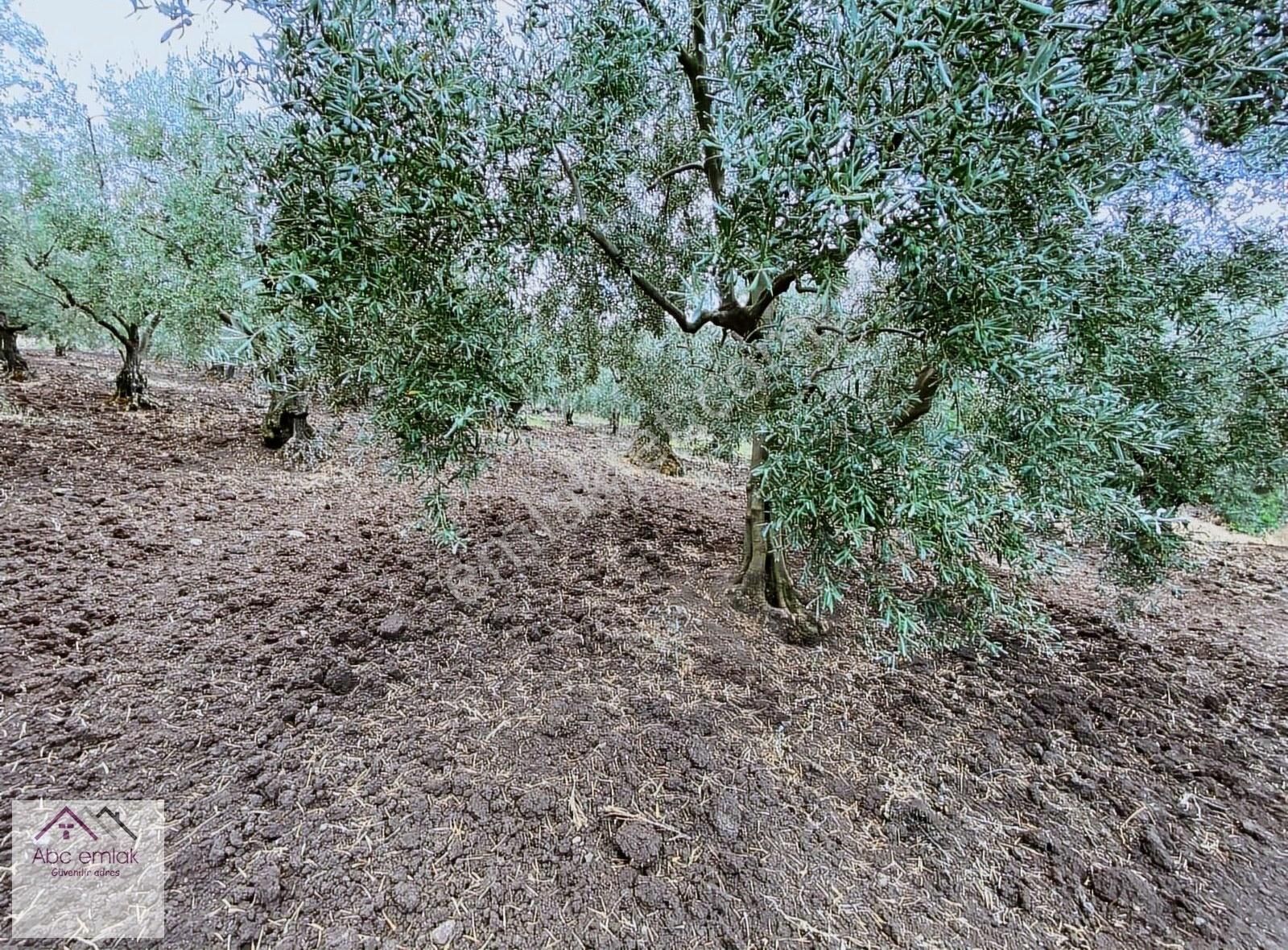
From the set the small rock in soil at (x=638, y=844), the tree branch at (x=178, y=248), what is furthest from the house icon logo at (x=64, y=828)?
the tree branch at (x=178, y=248)

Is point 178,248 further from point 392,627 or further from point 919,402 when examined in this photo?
point 919,402

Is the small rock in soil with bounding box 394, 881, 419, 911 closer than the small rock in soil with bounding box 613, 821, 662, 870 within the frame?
Yes

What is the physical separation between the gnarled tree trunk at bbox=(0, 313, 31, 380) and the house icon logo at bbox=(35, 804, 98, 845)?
16.9 metres

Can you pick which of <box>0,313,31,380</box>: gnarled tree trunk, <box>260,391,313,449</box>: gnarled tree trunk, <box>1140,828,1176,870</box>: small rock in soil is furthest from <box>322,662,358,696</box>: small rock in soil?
<box>0,313,31,380</box>: gnarled tree trunk

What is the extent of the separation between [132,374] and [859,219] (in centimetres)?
1466

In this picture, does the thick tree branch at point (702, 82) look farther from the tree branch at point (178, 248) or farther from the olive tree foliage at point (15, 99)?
the olive tree foliage at point (15, 99)

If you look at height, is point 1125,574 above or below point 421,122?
below

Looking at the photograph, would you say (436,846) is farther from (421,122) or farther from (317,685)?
(421,122)

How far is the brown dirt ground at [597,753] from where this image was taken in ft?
6.58

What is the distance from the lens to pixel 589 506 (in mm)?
7105

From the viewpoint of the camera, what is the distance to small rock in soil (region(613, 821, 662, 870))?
216 centimetres

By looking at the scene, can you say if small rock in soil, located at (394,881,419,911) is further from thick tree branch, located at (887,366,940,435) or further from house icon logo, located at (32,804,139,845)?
thick tree branch, located at (887,366,940,435)

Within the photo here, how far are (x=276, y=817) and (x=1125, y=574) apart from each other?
6009 millimetres

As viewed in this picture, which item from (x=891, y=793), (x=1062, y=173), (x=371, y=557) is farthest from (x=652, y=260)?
(x=891, y=793)
